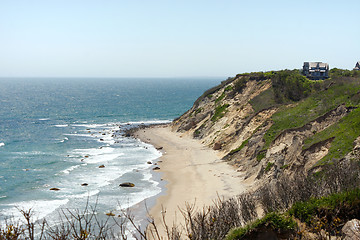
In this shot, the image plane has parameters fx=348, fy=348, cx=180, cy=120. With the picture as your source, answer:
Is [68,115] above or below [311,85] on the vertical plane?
below

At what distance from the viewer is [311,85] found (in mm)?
62312

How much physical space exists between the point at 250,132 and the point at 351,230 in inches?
1571

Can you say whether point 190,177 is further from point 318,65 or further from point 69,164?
point 318,65

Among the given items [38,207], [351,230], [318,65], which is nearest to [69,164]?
[38,207]

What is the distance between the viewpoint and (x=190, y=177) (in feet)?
144

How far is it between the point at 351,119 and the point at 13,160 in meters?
48.4

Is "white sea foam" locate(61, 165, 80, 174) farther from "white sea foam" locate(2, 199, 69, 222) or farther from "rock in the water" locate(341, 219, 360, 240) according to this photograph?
"rock in the water" locate(341, 219, 360, 240)

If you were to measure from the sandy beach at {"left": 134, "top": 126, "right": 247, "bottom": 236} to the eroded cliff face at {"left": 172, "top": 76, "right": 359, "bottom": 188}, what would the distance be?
188cm

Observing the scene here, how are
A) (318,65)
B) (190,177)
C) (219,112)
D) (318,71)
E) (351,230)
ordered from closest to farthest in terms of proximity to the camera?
(351,230) → (190,177) → (219,112) → (318,71) → (318,65)

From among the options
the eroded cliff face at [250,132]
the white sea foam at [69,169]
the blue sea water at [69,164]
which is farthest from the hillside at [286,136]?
the white sea foam at [69,169]

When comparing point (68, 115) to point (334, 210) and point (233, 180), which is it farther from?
point (334, 210)


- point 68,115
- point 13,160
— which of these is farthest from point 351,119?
point 68,115

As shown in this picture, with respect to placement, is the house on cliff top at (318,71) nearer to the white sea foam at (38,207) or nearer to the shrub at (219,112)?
the shrub at (219,112)

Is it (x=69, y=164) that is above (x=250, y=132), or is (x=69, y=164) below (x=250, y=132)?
below
